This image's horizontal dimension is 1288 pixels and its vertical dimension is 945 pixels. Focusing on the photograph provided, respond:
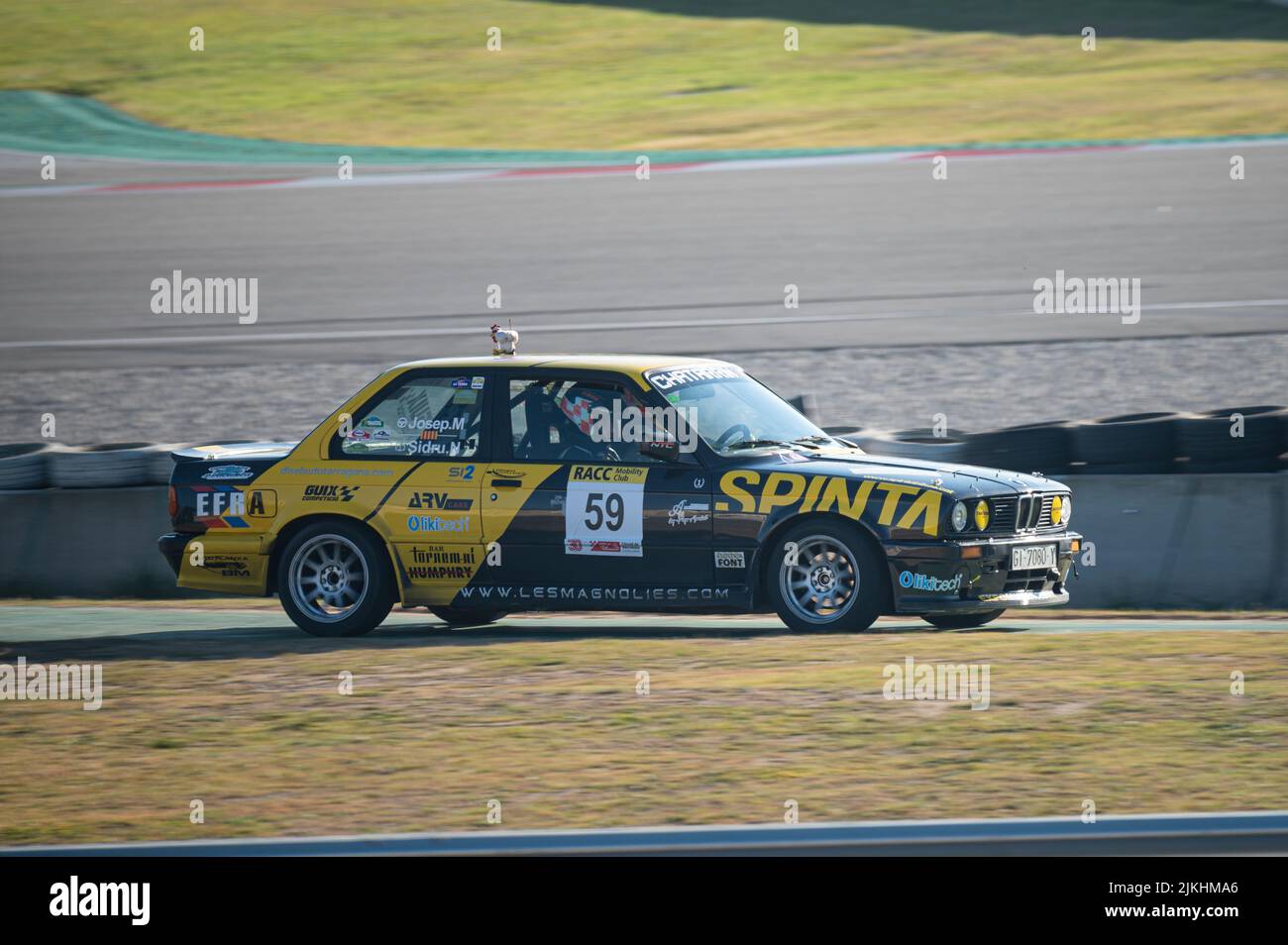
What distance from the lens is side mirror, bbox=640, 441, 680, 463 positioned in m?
10.0

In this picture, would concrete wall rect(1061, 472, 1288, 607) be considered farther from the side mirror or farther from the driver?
the driver

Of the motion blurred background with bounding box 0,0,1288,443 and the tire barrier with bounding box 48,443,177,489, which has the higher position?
the motion blurred background with bounding box 0,0,1288,443

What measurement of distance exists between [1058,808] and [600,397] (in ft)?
14.8

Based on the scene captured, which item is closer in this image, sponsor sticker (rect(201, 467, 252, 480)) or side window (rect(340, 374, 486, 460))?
side window (rect(340, 374, 486, 460))

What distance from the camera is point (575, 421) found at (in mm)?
10320

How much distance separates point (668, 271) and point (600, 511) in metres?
10.8

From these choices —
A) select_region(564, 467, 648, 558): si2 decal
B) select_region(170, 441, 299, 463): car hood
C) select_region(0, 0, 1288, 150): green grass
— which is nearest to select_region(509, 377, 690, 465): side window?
select_region(564, 467, 648, 558): si2 decal

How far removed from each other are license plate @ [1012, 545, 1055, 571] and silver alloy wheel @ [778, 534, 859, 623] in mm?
888

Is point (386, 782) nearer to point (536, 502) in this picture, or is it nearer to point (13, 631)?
point (536, 502)

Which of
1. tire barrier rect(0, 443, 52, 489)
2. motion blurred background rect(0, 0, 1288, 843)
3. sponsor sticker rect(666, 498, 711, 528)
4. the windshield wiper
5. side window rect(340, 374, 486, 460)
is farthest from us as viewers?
→ tire barrier rect(0, 443, 52, 489)

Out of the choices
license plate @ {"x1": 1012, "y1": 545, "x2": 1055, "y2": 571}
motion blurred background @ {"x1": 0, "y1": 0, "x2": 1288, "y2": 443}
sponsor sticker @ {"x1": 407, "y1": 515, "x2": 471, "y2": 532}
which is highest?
motion blurred background @ {"x1": 0, "y1": 0, "x2": 1288, "y2": 443}

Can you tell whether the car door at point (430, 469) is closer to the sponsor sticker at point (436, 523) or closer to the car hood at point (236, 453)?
the sponsor sticker at point (436, 523)

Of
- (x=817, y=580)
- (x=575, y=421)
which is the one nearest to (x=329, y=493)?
(x=575, y=421)

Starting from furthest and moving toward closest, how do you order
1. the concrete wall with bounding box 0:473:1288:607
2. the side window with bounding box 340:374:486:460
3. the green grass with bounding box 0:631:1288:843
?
the concrete wall with bounding box 0:473:1288:607, the side window with bounding box 340:374:486:460, the green grass with bounding box 0:631:1288:843
